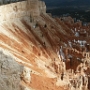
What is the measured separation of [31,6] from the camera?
65.5 m

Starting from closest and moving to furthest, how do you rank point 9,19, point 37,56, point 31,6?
point 37,56, point 9,19, point 31,6

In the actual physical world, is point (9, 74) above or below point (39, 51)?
→ below

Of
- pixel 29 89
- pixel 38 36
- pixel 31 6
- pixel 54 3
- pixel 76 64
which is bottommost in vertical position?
pixel 29 89

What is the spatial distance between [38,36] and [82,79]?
1230cm

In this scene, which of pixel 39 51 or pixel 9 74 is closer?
pixel 9 74

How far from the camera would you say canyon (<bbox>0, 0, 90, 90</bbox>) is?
37.7 meters

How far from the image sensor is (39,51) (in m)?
55.9

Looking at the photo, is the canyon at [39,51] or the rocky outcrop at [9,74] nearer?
the rocky outcrop at [9,74]

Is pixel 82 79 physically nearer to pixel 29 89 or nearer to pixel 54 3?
pixel 29 89

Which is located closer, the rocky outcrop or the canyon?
the rocky outcrop

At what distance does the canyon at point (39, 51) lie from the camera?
3765cm

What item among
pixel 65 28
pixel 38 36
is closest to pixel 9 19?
pixel 38 36

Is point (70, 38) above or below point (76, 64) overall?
above

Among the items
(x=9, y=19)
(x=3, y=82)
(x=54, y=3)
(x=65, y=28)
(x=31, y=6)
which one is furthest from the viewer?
(x=54, y=3)
